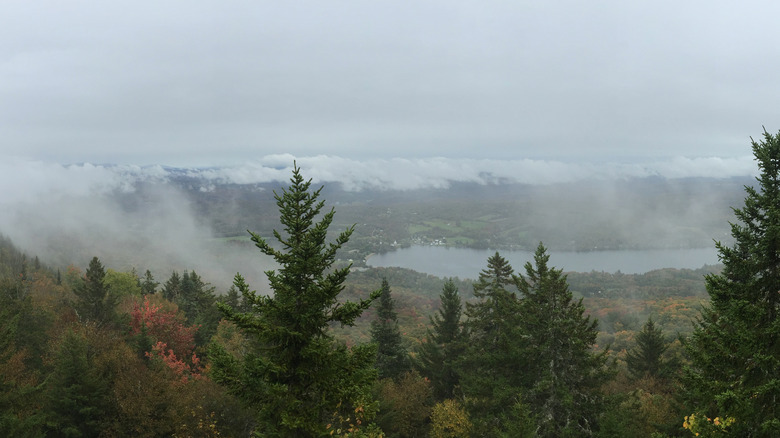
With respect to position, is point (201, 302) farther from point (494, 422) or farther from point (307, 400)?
point (307, 400)

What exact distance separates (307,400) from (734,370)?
10.9m

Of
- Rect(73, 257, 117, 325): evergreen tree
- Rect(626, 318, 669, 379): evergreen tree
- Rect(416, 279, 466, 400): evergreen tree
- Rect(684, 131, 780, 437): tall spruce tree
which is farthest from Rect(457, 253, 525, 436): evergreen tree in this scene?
Rect(73, 257, 117, 325): evergreen tree

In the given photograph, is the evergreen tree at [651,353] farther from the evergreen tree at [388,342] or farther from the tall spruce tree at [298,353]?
the tall spruce tree at [298,353]

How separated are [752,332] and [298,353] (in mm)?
11083

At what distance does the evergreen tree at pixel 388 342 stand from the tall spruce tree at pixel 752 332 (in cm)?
2164

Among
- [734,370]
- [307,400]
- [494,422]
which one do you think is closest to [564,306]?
[494,422]

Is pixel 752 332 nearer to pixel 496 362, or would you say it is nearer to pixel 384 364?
pixel 496 362

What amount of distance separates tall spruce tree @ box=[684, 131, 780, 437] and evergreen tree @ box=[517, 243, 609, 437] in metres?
7.35

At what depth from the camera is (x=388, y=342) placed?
31047mm

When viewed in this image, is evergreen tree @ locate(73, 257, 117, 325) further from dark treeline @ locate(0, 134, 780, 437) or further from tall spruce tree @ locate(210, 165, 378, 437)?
tall spruce tree @ locate(210, 165, 378, 437)

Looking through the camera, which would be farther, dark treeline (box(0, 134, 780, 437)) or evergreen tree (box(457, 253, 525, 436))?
evergreen tree (box(457, 253, 525, 436))

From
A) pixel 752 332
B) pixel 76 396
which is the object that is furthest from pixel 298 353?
pixel 76 396

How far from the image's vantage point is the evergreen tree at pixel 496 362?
773 inches

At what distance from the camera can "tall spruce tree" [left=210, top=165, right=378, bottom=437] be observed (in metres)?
9.48
